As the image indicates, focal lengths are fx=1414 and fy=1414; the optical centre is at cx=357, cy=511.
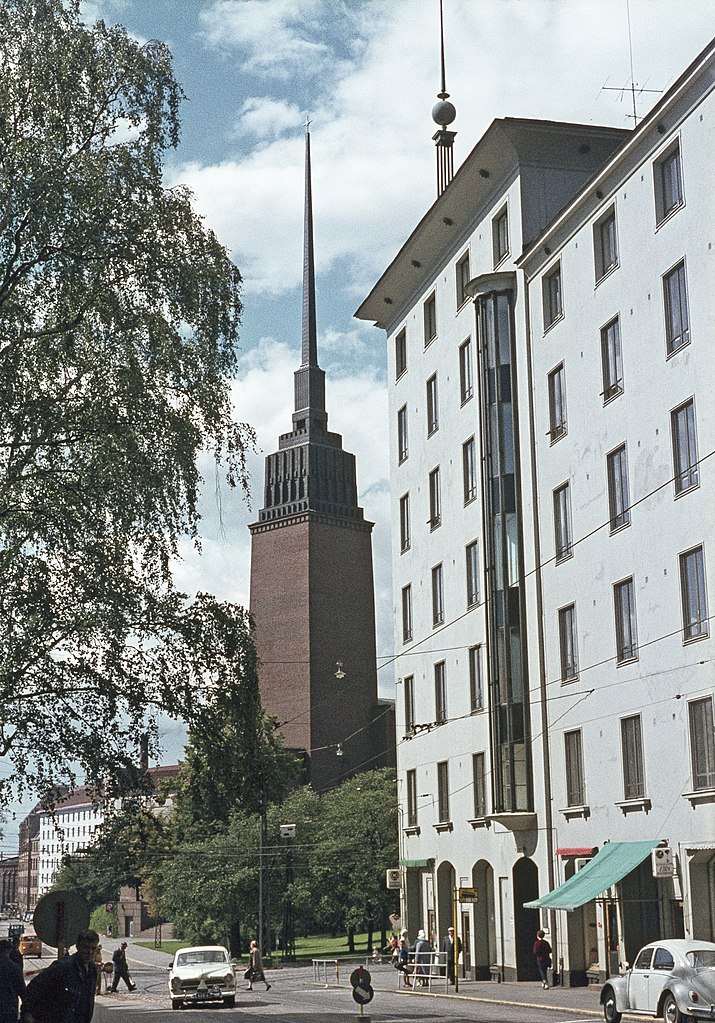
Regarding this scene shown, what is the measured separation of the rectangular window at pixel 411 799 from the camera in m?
52.8

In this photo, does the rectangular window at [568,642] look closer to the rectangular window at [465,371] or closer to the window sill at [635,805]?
the window sill at [635,805]

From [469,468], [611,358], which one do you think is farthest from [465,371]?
[611,358]

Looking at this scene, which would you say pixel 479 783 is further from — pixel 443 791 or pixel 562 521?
pixel 562 521

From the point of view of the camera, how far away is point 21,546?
67.8 feet

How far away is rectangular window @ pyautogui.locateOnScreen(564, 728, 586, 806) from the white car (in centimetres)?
1102

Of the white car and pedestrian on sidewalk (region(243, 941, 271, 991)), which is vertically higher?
the white car

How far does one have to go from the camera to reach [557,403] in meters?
42.3

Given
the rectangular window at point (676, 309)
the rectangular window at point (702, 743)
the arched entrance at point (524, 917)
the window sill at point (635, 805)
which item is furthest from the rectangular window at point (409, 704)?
the rectangular window at point (676, 309)

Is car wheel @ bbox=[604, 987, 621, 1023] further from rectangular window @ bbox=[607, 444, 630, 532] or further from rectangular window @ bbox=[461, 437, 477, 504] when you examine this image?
rectangular window @ bbox=[461, 437, 477, 504]

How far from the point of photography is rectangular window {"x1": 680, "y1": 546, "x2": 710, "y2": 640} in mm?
32188

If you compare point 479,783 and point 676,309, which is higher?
point 676,309

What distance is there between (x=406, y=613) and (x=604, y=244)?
20.2 meters

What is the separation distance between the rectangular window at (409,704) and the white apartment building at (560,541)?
13 centimetres

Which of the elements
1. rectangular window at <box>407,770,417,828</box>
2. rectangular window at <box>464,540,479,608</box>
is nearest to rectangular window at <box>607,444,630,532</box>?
rectangular window at <box>464,540,479,608</box>
